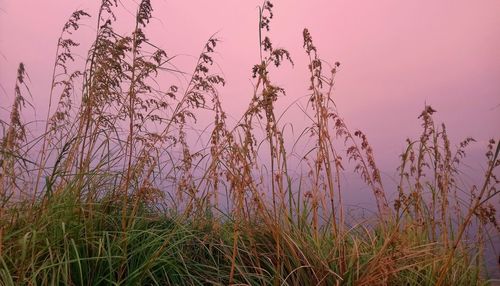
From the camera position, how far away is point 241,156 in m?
2.57

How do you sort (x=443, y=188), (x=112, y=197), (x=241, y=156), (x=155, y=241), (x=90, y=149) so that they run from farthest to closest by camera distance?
(x=443, y=188)
(x=112, y=197)
(x=90, y=149)
(x=155, y=241)
(x=241, y=156)

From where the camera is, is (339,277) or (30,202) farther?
(30,202)

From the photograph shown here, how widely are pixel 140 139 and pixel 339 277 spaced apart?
5.05ft

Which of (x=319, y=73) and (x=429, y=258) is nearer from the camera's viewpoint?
(x=319, y=73)

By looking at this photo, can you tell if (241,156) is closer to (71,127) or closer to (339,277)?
(339,277)

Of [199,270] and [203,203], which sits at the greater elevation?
[203,203]

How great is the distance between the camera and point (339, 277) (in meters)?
2.59

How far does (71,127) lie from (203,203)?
1068 millimetres

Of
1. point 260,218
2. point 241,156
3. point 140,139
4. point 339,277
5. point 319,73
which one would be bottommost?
point 339,277

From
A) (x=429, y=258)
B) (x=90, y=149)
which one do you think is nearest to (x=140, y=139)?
(x=90, y=149)

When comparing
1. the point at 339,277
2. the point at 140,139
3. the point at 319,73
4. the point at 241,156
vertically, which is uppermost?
the point at 319,73

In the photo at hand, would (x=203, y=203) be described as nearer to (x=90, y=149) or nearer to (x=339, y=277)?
(x=90, y=149)

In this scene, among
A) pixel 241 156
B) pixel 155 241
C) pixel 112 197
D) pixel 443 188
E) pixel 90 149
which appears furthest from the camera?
pixel 443 188

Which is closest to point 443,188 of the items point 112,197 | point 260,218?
point 260,218
